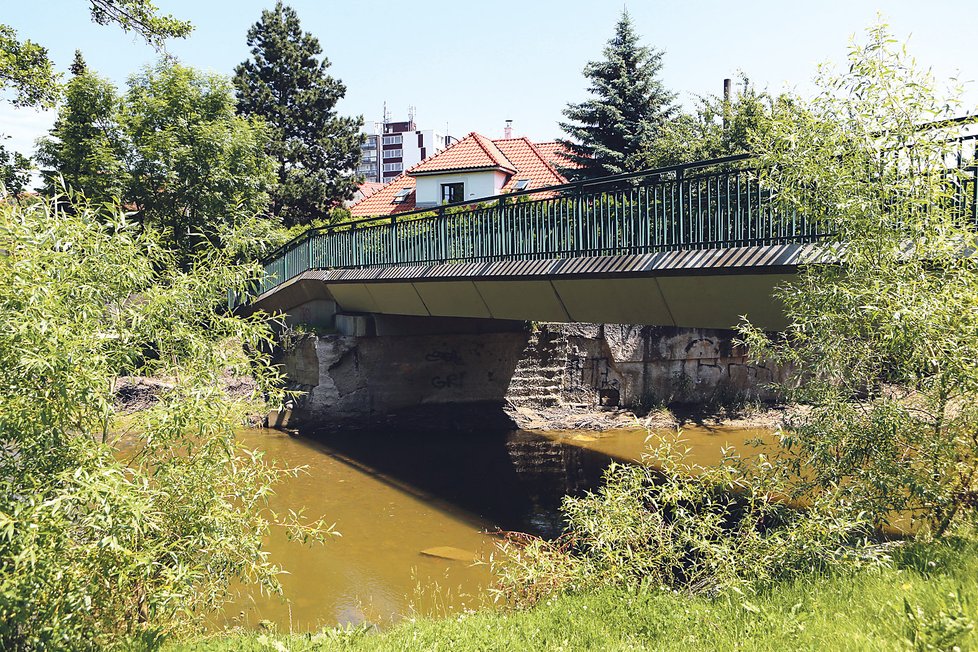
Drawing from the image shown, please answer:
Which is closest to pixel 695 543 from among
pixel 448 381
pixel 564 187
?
pixel 564 187

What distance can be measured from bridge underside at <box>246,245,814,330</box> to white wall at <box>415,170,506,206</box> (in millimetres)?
21955

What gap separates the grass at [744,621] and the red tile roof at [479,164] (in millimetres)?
31111

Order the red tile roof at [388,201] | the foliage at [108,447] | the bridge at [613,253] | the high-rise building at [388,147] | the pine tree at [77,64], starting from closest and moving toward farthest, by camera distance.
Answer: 1. the foliage at [108,447]
2. the bridge at [613,253]
3. the pine tree at [77,64]
4. the red tile roof at [388,201]
5. the high-rise building at [388,147]

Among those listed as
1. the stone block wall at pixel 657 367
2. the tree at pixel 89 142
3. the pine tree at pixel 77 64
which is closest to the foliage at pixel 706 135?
the stone block wall at pixel 657 367

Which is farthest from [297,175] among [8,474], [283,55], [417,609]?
[8,474]

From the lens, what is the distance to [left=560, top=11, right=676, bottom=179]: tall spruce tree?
84.6 feet

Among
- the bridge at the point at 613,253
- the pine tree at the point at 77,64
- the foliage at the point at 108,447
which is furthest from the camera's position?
the pine tree at the point at 77,64

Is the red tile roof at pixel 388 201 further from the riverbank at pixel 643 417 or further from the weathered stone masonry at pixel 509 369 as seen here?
the riverbank at pixel 643 417

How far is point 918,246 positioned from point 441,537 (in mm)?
7780

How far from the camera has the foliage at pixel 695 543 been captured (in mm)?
5551

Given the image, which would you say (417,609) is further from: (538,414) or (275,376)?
(538,414)

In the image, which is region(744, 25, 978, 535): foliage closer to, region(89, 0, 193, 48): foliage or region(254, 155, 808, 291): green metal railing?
region(254, 155, 808, 291): green metal railing

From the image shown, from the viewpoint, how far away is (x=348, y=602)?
8945mm

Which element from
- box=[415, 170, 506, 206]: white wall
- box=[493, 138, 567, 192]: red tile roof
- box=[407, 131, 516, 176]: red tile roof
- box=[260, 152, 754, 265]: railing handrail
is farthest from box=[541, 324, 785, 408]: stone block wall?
box=[407, 131, 516, 176]: red tile roof
